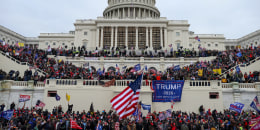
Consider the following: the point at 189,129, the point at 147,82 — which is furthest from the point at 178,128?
the point at 147,82

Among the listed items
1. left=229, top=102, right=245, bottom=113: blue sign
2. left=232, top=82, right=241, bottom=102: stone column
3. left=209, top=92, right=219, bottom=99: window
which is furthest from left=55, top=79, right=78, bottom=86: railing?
left=232, top=82, right=241, bottom=102: stone column

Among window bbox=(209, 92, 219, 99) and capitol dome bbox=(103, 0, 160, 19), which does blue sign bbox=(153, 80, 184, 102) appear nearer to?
window bbox=(209, 92, 219, 99)

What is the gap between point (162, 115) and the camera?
56.1ft

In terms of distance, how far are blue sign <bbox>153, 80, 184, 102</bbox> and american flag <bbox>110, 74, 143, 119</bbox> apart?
32.9ft

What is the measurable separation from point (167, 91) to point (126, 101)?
11310mm

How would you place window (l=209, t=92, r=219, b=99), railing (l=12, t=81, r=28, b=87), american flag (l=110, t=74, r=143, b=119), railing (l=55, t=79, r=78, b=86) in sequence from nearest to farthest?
american flag (l=110, t=74, r=143, b=119) < window (l=209, t=92, r=219, b=99) < railing (l=55, t=79, r=78, b=86) < railing (l=12, t=81, r=28, b=87)

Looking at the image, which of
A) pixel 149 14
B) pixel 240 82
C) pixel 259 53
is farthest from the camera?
pixel 149 14

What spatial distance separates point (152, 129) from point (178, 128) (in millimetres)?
2452

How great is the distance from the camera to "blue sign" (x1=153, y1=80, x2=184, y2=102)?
2241cm

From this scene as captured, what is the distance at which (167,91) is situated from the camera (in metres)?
22.6

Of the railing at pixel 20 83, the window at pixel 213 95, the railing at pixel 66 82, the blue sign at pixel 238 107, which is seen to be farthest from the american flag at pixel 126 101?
the railing at pixel 20 83

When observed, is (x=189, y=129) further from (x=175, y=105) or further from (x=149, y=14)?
(x=149, y=14)

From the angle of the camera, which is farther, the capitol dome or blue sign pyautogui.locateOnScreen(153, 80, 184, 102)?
the capitol dome

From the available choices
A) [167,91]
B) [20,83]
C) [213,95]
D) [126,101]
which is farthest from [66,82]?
[213,95]
